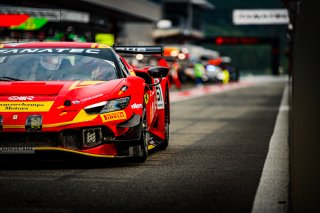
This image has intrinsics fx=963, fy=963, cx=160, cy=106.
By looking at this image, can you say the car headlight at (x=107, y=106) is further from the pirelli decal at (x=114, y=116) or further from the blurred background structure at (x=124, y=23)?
the blurred background structure at (x=124, y=23)

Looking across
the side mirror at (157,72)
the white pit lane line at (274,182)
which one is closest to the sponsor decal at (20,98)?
the side mirror at (157,72)

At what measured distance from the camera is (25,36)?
31.4 metres

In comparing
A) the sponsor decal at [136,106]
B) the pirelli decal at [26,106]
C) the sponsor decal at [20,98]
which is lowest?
the sponsor decal at [136,106]

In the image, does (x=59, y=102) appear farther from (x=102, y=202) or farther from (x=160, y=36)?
(x=160, y=36)

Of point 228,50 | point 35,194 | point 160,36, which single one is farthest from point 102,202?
point 228,50

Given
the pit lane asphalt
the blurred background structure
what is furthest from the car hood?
the blurred background structure

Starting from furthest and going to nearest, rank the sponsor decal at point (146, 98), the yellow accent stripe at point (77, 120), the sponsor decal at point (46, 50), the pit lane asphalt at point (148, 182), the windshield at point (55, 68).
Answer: the sponsor decal at point (46, 50)
the sponsor decal at point (146, 98)
the windshield at point (55, 68)
the yellow accent stripe at point (77, 120)
the pit lane asphalt at point (148, 182)

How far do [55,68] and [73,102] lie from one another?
113 cm

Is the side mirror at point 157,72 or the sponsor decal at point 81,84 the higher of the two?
the side mirror at point 157,72

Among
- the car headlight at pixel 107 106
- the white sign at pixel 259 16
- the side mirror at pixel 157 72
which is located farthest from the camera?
the white sign at pixel 259 16

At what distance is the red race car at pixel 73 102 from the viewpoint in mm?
8672

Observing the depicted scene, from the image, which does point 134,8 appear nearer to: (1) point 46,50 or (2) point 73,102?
Answer: (1) point 46,50

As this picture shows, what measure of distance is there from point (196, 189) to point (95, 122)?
1.66 m

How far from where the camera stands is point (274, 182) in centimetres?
804
